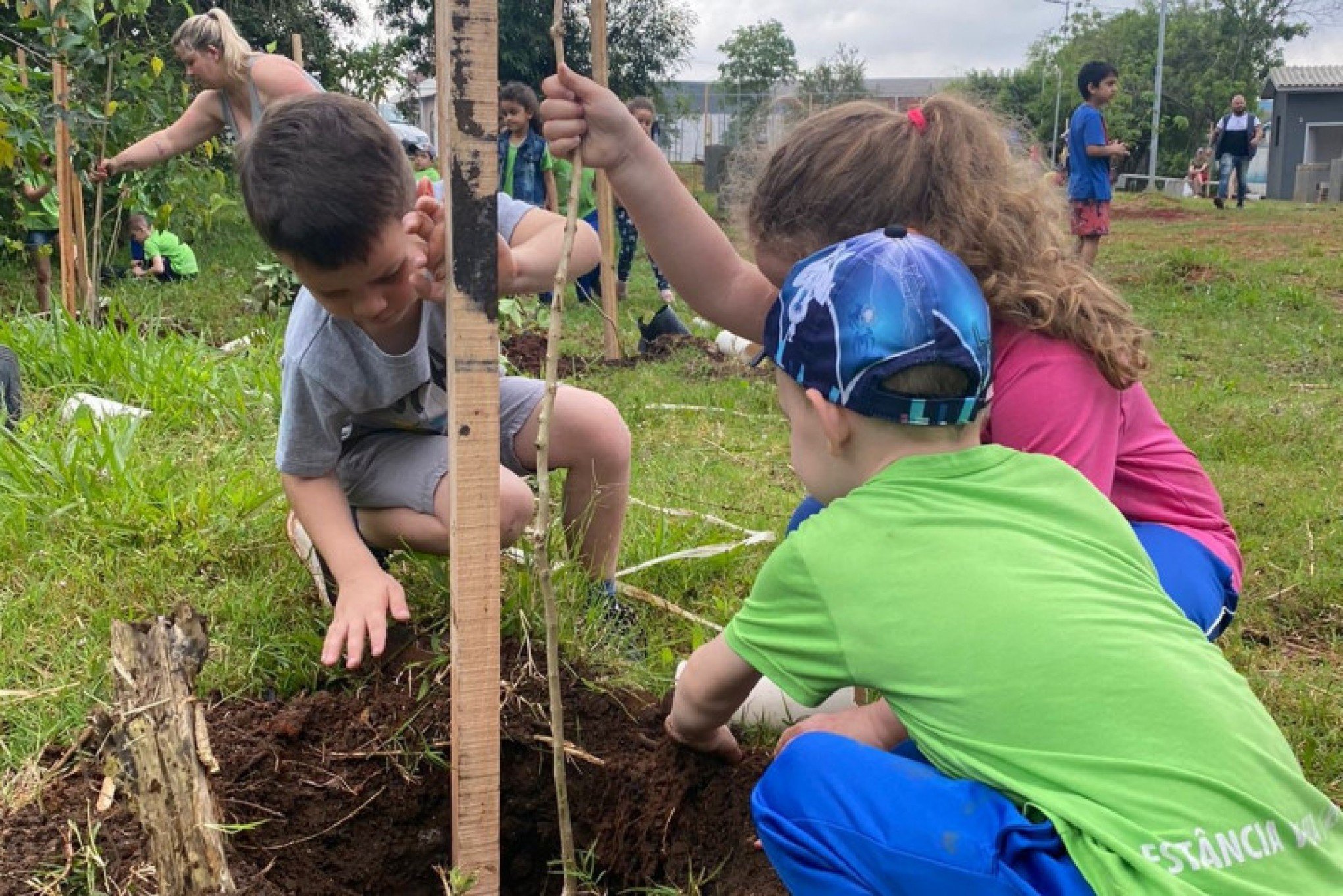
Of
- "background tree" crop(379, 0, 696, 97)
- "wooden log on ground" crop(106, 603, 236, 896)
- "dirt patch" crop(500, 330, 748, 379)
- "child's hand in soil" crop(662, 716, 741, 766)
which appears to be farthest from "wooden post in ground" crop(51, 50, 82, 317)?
"background tree" crop(379, 0, 696, 97)

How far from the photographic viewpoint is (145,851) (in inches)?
62.6

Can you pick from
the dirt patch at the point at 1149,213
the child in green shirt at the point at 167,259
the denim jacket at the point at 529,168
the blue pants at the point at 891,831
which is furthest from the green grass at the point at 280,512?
the dirt patch at the point at 1149,213

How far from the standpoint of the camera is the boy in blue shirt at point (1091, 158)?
7832 mm

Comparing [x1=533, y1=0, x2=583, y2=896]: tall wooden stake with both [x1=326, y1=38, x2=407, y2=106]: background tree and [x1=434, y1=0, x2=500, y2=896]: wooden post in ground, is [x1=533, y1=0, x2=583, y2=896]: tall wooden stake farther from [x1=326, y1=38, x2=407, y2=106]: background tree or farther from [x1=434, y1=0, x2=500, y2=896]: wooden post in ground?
[x1=326, y1=38, x2=407, y2=106]: background tree

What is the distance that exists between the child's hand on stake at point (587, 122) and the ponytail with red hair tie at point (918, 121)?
401 mm

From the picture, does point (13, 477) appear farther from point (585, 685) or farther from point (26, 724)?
point (585, 685)

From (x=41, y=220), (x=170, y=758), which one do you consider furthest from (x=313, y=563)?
(x=41, y=220)

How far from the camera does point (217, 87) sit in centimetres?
448

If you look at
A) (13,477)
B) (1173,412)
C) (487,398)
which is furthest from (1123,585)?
(1173,412)

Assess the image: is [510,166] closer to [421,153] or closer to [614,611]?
[421,153]

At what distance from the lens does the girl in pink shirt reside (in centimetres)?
157

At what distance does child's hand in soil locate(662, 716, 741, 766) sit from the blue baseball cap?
2.23 ft

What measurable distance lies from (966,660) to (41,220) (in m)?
6.02

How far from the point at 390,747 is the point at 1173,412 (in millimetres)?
3769
